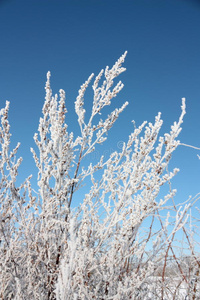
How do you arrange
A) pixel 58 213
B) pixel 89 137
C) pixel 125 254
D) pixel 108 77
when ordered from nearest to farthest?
pixel 125 254
pixel 58 213
pixel 89 137
pixel 108 77

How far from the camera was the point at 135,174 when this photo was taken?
8.68 ft

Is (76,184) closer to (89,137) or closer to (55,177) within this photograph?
(55,177)

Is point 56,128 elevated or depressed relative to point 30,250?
elevated

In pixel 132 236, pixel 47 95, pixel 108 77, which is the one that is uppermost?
pixel 108 77

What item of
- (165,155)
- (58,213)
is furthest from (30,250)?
(165,155)

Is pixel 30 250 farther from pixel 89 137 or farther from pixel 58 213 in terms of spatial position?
pixel 89 137

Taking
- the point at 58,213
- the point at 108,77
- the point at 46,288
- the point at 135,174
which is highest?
the point at 108,77

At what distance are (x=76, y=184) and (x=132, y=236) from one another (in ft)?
3.10

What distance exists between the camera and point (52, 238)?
107 inches

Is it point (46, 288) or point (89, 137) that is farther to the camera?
point (89, 137)

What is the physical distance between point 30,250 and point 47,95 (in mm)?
1838

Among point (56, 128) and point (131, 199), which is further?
point (56, 128)

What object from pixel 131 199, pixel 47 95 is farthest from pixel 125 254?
pixel 47 95

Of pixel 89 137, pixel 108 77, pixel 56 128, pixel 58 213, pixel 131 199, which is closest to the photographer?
pixel 131 199
